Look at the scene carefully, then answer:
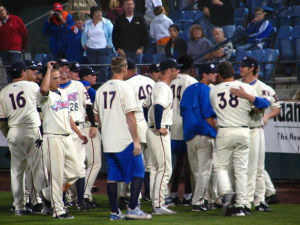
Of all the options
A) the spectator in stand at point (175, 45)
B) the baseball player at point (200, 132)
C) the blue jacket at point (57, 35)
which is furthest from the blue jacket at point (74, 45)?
the baseball player at point (200, 132)

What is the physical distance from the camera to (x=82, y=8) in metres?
14.8

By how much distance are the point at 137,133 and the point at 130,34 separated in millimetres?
5791

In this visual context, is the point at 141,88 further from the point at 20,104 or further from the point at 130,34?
the point at 130,34

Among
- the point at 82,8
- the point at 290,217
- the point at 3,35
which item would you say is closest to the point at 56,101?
the point at 290,217

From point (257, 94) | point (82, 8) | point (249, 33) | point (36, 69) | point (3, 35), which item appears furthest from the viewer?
point (82, 8)

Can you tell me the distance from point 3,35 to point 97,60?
231 cm

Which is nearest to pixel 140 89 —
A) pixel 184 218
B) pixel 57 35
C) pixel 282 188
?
pixel 184 218

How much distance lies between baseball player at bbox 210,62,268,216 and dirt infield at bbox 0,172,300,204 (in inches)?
81.1

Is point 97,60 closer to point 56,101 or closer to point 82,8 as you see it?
point 82,8

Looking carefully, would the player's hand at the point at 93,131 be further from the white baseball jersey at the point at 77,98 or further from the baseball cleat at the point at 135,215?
the baseball cleat at the point at 135,215

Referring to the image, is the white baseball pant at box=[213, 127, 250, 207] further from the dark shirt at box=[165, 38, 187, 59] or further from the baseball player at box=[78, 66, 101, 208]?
the dark shirt at box=[165, 38, 187, 59]

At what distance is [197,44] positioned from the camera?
493 inches

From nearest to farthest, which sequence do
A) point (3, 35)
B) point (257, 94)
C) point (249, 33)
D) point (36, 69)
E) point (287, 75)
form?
1. point (257, 94)
2. point (36, 69)
3. point (287, 75)
4. point (249, 33)
5. point (3, 35)

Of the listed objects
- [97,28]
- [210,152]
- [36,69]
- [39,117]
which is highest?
[97,28]
